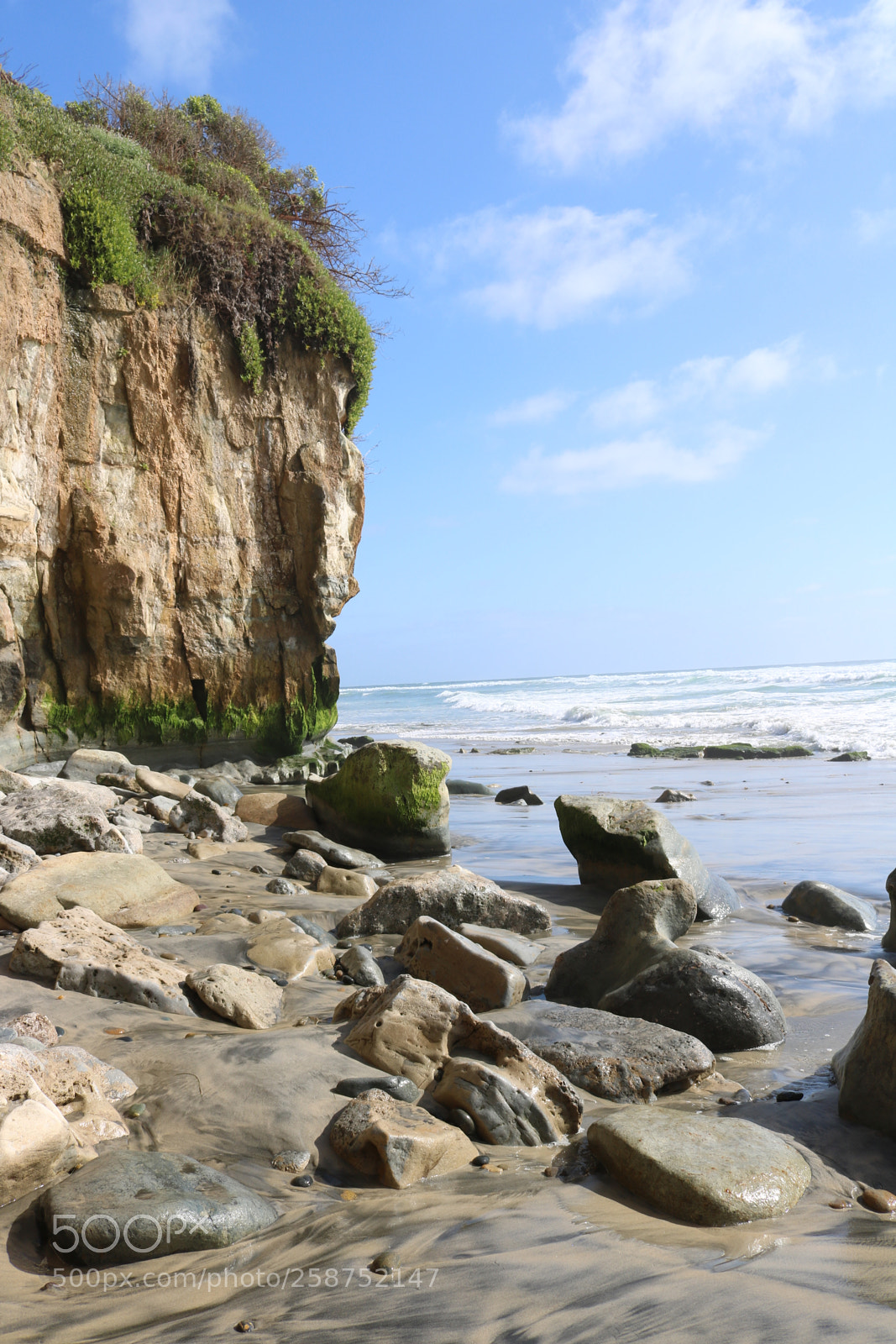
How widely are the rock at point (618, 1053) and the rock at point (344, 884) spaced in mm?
2746

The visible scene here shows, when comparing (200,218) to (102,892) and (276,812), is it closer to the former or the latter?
(276,812)

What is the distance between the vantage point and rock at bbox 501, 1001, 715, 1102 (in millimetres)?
3100

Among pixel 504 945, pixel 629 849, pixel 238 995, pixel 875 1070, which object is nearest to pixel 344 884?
pixel 504 945

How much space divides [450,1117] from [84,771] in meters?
7.59

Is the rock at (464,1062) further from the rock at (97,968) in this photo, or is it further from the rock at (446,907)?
the rock at (446,907)

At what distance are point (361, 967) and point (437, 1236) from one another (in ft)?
7.01

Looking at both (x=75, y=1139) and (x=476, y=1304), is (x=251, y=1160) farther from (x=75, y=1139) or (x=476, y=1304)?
(x=476, y=1304)

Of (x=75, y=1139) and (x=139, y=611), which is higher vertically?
(x=139, y=611)

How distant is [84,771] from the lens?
30.0ft

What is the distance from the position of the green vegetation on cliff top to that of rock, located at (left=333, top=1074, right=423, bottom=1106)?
36.8 feet

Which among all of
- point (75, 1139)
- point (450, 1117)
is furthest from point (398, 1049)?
point (75, 1139)

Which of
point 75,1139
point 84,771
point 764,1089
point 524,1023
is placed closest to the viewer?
point 75,1139

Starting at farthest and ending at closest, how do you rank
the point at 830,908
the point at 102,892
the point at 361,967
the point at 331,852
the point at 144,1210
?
the point at 331,852 → the point at 830,908 → the point at 102,892 → the point at 361,967 → the point at 144,1210

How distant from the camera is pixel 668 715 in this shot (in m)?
28.8
